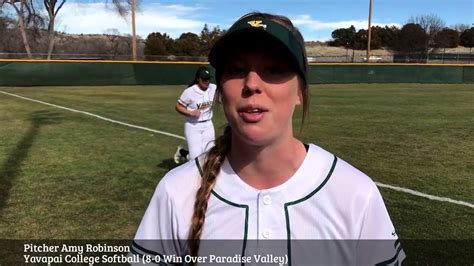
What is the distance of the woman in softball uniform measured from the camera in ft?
5.12

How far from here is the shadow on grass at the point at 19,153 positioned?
6973mm

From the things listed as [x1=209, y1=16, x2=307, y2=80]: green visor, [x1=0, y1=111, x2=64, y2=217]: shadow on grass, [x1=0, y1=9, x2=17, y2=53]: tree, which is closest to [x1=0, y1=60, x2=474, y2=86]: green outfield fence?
[x1=0, y1=111, x2=64, y2=217]: shadow on grass

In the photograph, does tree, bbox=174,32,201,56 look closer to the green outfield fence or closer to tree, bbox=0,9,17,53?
tree, bbox=0,9,17,53

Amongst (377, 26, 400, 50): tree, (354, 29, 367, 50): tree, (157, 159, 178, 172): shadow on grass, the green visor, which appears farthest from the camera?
(354, 29, 367, 50): tree

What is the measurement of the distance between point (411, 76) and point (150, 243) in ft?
121

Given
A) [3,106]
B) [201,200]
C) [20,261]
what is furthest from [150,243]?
[3,106]

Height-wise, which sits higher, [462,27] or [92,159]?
[462,27]

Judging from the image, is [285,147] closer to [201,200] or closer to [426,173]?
[201,200]

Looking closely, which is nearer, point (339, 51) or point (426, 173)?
point (426, 173)

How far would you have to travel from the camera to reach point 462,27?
4158 inches

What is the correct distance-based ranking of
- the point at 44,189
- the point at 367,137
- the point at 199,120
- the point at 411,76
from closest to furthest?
1. the point at 44,189
2. the point at 199,120
3. the point at 367,137
4. the point at 411,76

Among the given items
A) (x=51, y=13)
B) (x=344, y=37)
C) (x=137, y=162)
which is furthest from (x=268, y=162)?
(x=344, y=37)

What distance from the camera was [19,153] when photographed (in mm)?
9570

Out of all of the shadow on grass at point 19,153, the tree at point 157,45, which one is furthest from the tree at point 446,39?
the shadow on grass at point 19,153
